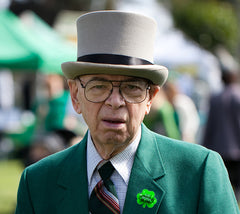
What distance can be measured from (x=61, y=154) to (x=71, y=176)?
176 mm

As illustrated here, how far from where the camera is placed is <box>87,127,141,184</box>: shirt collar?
2.22 metres

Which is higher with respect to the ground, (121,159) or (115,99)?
(115,99)

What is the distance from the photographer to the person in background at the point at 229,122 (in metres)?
6.29

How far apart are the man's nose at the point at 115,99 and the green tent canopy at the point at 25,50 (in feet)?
15.9

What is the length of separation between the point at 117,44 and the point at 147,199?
741 mm

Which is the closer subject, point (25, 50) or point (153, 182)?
point (153, 182)

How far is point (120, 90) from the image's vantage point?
2.12 meters

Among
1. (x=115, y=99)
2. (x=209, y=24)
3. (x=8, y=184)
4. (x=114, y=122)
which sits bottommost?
(x=8, y=184)

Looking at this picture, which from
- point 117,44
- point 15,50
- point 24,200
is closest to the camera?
point 117,44

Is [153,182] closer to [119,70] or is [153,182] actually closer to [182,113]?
[119,70]

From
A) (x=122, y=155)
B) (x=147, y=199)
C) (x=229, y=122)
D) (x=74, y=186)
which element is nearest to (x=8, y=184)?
(x=229, y=122)

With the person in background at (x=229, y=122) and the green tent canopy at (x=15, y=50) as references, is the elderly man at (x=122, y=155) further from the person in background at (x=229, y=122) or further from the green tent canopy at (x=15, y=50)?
the green tent canopy at (x=15, y=50)

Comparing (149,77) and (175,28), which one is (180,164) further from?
(175,28)

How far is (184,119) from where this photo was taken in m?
7.05
